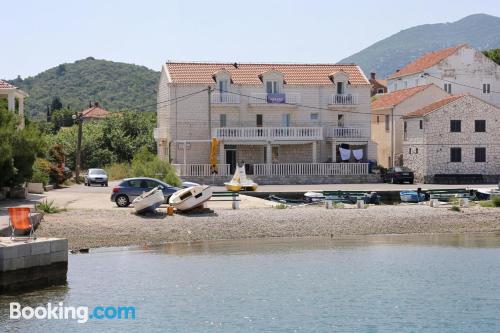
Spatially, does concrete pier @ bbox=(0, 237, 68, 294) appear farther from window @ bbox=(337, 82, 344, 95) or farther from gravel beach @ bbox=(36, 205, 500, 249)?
window @ bbox=(337, 82, 344, 95)

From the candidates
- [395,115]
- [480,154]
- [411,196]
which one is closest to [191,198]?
[411,196]

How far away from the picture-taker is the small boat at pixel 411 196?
158ft

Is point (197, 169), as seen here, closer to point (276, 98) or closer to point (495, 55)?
point (276, 98)

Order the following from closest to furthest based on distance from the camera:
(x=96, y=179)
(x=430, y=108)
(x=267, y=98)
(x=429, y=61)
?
(x=96, y=179) → (x=430, y=108) → (x=267, y=98) → (x=429, y=61)

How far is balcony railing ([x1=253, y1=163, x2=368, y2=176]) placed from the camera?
61.2 m

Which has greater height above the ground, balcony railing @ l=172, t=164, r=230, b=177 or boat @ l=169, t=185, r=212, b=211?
balcony railing @ l=172, t=164, r=230, b=177

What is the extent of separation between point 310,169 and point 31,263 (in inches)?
1457

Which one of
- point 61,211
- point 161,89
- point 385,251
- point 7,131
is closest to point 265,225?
point 385,251

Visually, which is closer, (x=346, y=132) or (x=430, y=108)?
(x=430, y=108)

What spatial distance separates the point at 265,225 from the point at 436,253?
8.02m

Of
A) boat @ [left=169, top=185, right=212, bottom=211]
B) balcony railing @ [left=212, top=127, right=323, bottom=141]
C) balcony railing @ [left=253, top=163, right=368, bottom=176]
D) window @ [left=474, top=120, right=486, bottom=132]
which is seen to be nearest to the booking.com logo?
boat @ [left=169, top=185, right=212, bottom=211]

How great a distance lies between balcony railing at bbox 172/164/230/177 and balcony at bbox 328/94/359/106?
10856 millimetres

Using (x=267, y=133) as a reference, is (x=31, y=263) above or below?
below

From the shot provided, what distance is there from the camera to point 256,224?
39.1 meters
